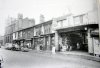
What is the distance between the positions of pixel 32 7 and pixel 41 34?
0.60m

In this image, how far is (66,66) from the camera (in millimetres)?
2283

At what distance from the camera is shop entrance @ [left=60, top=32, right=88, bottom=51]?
242 centimetres

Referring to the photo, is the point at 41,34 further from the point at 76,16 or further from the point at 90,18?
the point at 90,18

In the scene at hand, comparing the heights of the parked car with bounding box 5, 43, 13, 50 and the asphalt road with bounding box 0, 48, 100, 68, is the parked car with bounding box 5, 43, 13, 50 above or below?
above

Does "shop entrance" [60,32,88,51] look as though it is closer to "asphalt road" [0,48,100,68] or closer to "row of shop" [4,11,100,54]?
"row of shop" [4,11,100,54]

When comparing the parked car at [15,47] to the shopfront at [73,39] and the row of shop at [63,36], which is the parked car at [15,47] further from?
the shopfront at [73,39]

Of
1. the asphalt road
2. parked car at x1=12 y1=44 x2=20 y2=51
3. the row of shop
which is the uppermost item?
the row of shop

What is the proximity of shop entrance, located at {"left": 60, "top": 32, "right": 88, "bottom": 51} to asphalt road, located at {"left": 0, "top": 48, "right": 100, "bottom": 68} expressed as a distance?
0.20 m

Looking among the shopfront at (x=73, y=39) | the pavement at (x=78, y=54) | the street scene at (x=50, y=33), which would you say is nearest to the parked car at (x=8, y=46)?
the street scene at (x=50, y=33)

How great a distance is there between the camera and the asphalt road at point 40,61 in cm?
201

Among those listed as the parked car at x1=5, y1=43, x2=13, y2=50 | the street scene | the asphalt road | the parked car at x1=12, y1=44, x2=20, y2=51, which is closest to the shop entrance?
the street scene

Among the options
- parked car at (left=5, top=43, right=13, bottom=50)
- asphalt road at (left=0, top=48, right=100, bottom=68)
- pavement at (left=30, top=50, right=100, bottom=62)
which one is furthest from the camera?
pavement at (left=30, top=50, right=100, bottom=62)

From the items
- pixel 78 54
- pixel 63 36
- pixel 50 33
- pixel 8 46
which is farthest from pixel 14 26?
pixel 78 54

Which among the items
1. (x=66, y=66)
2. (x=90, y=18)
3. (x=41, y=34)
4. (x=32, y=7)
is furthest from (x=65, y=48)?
(x=32, y=7)
